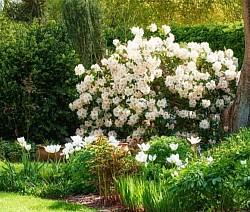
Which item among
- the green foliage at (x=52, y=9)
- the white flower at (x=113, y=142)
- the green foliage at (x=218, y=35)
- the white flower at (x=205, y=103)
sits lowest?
the white flower at (x=113, y=142)

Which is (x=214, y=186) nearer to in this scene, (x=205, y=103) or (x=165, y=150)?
(x=165, y=150)

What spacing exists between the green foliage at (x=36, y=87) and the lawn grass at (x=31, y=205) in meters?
4.36

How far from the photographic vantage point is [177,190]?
5.34 metres

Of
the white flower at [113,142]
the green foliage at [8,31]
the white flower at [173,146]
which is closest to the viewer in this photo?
the white flower at [173,146]

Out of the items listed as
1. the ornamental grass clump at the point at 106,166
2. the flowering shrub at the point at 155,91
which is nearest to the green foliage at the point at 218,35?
the flowering shrub at the point at 155,91

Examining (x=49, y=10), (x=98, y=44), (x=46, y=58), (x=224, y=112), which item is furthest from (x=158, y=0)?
(x=224, y=112)

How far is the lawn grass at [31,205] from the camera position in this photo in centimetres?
606

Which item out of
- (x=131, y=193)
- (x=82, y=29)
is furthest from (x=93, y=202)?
(x=82, y=29)

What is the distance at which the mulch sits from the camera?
612 cm

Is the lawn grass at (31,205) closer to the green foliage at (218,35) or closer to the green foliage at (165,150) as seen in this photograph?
the green foliage at (165,150)

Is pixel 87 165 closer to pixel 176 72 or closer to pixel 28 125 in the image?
pixel 176 72

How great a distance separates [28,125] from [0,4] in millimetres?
9038

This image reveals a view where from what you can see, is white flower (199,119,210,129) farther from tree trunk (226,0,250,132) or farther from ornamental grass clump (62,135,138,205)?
ornamental grass clump (62,135,138,205)

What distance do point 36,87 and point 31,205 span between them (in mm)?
5028
